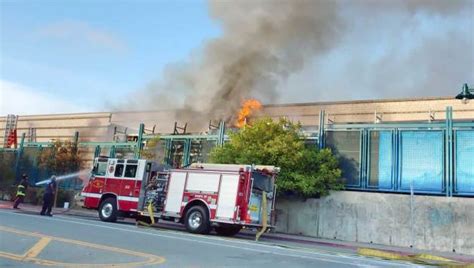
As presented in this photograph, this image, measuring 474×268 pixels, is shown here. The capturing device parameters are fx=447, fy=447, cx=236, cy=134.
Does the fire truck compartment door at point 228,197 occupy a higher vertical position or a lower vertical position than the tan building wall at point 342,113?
lower

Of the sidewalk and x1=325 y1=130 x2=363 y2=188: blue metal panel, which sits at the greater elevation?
x1=325 y1=130 x2=363 y2=188: blue metal panel

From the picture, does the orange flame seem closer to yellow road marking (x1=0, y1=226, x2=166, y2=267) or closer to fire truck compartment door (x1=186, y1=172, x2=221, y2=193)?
fire truck compartment door (x1=186, y1=172, x2=221, y2=193)

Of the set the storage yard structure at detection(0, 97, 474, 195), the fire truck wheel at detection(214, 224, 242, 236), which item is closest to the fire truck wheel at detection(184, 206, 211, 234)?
the fire truck wheel at detection(214, 224, 242, 236)

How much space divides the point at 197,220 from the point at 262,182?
2452 mm

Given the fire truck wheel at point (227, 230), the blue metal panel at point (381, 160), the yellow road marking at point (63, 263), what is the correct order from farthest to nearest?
the blue metal panel at point (381, 160) < the fire truck wheel at point (227, 230) < the yellow road marking at point (63, 263)

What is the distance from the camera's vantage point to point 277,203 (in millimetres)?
19438

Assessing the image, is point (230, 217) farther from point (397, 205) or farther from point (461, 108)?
point (461, 108)

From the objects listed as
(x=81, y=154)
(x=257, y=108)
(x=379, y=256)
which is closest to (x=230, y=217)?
(x=379, y=256)

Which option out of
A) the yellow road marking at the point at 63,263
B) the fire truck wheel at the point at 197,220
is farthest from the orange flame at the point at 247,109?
the yellow road marking at the point at 63,263

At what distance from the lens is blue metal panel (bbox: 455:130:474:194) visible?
56.9 ft

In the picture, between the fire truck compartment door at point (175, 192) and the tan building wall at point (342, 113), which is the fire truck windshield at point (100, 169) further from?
the tan building wall at point (342, 113)

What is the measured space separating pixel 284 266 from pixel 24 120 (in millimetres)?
52276

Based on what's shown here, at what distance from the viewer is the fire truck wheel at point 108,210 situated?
1683 cm

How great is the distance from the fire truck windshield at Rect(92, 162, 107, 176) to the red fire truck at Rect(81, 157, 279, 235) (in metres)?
0.07
